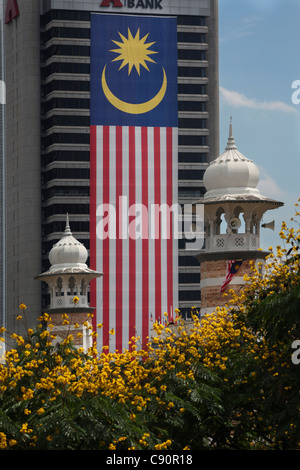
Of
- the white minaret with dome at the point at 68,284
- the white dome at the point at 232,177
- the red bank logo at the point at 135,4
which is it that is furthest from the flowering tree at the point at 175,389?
the red bank logo at the point at 135,4

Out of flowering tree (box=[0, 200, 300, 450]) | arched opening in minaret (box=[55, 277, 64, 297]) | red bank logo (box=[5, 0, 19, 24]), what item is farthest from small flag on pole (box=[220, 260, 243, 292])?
red bank logo (box=[5, 0, 19, 24])

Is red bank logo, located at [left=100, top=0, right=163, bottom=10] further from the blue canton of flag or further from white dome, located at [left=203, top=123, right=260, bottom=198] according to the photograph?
white dome, located at [left=203, top=123, right=260, bottom=198]

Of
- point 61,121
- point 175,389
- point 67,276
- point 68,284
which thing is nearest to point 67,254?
point 67,276

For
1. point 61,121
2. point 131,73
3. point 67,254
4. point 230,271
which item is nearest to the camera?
point 230,271

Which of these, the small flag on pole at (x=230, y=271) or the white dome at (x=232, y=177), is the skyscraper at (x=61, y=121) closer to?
the white dome at (x=232, y=177)

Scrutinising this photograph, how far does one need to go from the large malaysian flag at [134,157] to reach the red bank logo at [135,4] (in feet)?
10.8

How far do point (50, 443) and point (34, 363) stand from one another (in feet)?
11.8

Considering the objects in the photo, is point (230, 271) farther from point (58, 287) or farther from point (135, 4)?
point (135, 4)

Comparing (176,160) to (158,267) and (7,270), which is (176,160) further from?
(7,270)

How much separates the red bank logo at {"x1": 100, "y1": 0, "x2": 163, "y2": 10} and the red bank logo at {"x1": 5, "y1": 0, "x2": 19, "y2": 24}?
10643mm

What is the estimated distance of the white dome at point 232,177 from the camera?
5166 centimetres

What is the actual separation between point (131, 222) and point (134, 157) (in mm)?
6899

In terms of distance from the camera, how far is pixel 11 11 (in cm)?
14275

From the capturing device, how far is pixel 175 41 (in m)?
136
